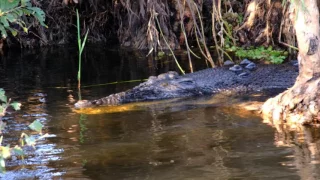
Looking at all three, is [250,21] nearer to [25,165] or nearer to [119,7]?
[119,7]

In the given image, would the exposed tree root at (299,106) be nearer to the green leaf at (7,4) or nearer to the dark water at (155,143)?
the dark water at (155,143)

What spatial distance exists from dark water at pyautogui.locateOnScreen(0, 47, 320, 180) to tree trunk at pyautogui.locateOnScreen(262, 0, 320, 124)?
0.25 m

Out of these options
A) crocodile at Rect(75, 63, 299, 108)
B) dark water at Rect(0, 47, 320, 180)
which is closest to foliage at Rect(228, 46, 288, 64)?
crocodile at Rect(75, 63, 299, 108)

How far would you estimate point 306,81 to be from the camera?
635 centimetres

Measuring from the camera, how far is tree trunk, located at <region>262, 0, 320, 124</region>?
617 centimetres

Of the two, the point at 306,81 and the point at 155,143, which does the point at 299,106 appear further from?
the point at 155,143

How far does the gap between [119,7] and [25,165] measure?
951 cm

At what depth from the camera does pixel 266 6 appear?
39.6 feet

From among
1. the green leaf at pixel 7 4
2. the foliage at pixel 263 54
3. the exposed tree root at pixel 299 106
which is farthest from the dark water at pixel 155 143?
the foliage at pixel 263 54

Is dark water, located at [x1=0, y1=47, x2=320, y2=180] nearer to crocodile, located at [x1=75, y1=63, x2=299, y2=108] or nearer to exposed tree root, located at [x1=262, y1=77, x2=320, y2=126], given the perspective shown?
exposed tree root, located at [x1=262, y1=77, x2=320, y2=126]

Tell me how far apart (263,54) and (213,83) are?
2.95 m

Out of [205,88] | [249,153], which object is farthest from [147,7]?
[249,153]

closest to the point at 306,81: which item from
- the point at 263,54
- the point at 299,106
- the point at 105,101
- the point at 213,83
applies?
the point at 299,106

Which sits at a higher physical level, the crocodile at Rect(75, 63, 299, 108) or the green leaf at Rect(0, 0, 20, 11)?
the green leaf at Rect(0, 0, 20, 11)
